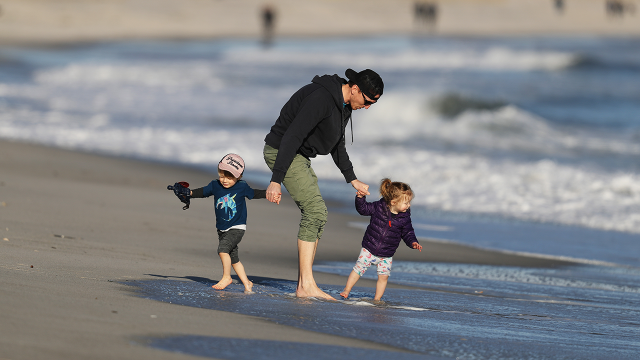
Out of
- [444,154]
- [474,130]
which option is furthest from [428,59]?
[444,154]

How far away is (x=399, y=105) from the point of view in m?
23.0

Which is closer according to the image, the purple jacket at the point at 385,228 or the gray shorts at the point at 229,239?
the gray shorts at the point at 229,239

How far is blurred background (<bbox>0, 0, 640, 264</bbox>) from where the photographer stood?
427 inches

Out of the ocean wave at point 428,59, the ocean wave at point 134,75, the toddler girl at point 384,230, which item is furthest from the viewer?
the ocean wave at point 428,59

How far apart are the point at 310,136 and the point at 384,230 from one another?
0.78 m

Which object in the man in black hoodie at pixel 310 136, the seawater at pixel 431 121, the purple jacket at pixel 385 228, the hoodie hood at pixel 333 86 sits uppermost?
the seawater at pixel 431 121

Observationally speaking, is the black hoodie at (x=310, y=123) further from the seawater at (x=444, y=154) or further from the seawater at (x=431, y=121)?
the seawater at (x=431, y=121)

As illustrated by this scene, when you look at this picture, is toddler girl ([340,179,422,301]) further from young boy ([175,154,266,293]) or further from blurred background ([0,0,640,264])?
blurred background ([0,0,640,264])

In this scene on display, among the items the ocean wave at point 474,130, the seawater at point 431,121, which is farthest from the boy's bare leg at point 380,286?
the ocean wave at point 474,130

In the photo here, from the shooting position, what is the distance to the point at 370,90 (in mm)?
4934

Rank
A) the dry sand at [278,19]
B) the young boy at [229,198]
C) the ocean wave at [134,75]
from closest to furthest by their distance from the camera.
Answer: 1. the young boy at [229,198]
2. the ocean wave at [134,75]
3. the dry sand at [278,19]

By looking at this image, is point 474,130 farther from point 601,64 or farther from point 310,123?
point 601,64

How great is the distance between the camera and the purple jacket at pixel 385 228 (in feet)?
17.3

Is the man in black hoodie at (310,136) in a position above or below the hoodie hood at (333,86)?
below
